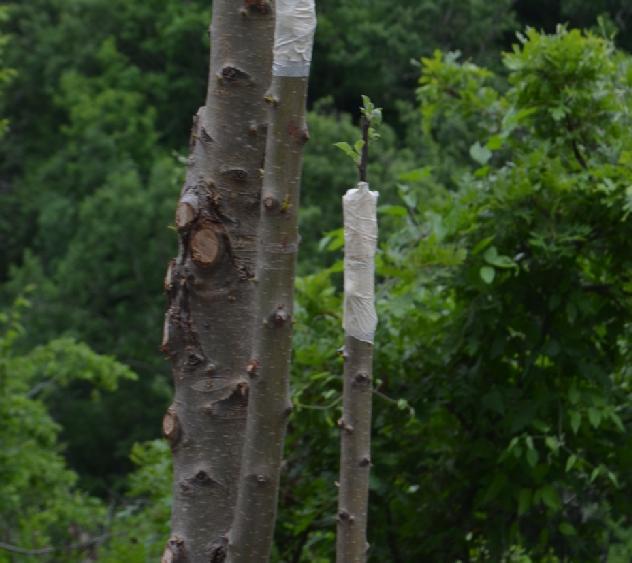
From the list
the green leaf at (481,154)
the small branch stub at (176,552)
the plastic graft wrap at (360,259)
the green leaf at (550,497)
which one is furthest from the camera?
the green leaf at (481,154)

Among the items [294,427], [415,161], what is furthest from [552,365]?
[415,161]

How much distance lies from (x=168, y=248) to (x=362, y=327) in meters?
19.7

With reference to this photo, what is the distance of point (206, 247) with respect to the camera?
6.88 ft

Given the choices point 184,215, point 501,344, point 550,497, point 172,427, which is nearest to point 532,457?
point 550,497

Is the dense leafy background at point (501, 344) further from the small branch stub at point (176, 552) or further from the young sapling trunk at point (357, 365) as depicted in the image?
the young sapling trunk at point (357, 365)

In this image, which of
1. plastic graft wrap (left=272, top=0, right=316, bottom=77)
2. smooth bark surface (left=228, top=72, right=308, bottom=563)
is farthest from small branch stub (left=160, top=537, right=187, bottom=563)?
plastic graft wrap (left=272, top=0, right=316, bottom=77)

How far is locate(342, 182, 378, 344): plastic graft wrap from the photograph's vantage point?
1.67m

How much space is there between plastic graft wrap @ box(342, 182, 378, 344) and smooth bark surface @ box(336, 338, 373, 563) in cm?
2

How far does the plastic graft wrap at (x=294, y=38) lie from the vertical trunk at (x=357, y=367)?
0.18 meters

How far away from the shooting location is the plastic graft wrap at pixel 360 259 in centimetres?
167

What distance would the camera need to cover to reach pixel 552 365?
3.38m

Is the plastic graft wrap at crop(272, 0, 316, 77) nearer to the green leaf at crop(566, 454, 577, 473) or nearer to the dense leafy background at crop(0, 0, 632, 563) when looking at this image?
the dense leafy background at crop(0, 0, 632, 563)

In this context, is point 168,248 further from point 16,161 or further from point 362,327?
point 362,327

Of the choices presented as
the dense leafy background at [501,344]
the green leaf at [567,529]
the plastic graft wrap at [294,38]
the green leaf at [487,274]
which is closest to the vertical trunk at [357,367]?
the plastic graft wrap at [294,38]
